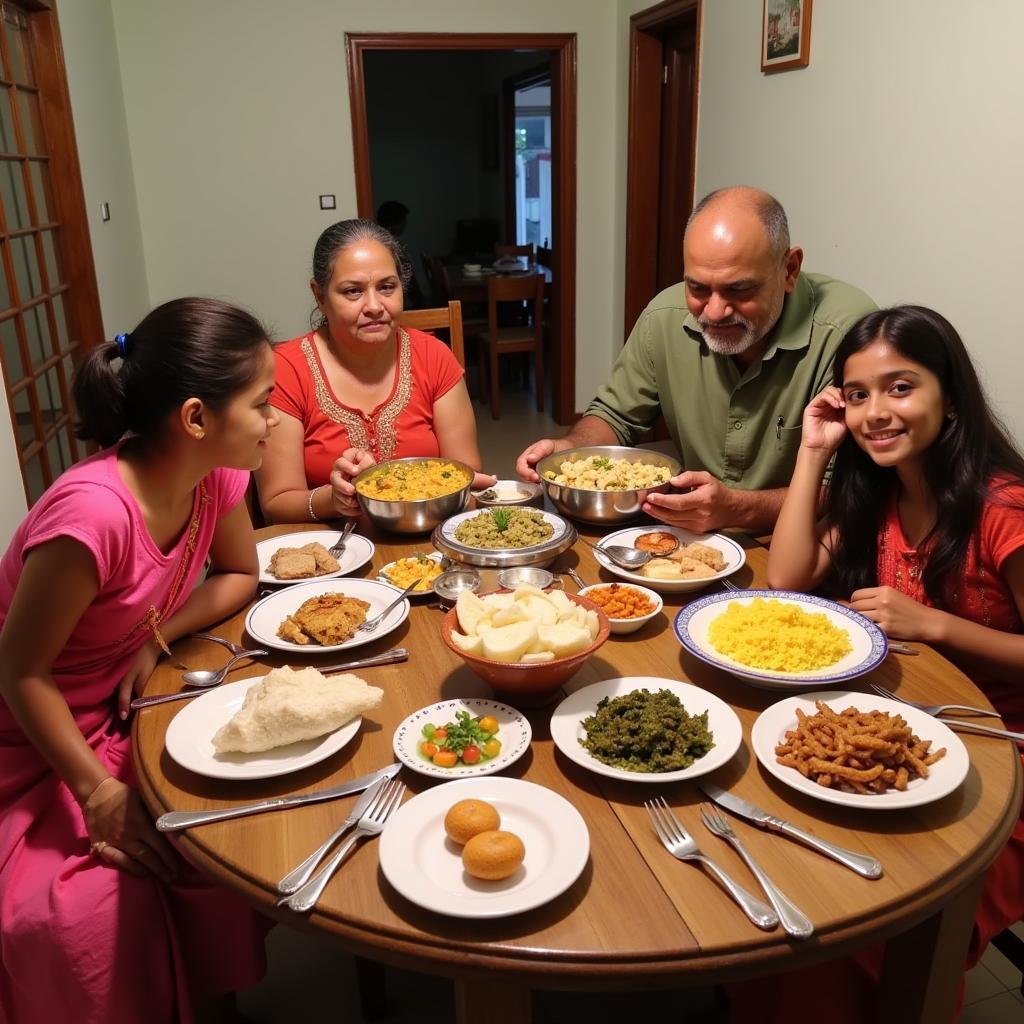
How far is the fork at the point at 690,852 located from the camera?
86 cm

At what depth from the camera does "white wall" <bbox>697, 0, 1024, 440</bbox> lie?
250 cm

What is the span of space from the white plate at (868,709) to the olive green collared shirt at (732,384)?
1013 millimetres

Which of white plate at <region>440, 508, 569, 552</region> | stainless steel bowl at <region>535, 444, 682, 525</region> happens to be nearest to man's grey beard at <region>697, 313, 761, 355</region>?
stainless steel bowl at <region>535, 444, 682, 525</region>

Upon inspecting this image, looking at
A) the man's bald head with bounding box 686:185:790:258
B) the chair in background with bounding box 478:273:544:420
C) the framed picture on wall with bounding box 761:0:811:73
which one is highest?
the framed picture on wall with bounding box 761:0:811:73

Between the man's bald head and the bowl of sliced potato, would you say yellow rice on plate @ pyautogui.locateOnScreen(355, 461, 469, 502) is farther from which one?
the man's bald head

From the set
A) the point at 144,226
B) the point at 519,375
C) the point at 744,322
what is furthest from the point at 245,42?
the point at 744,322

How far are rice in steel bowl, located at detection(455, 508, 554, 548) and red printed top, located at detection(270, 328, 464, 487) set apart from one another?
1.95 feet

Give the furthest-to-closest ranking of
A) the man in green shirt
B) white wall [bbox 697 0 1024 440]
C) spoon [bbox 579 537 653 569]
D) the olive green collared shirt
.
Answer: white wall [bbox 697 0 1024 440], the olive green collared shirt, the man in green shirt, spoon [bbox 579 537 653 569]

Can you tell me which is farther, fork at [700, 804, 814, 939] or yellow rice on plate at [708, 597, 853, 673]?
yellow rice on plate at [708, 597, 853, 673]

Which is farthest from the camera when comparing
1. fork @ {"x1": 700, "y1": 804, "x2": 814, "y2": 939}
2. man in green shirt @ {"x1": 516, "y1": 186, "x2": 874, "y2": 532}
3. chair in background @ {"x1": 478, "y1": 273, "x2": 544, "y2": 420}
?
chair in background @ {"x1": 478, "y1": 273, "x2": 544, "y2": 420}

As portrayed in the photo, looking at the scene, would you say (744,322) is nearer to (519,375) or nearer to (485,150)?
(519,375)

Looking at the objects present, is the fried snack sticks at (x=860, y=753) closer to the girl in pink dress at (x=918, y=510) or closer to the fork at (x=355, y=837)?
the girl in pink dress at (x=918, y=510)

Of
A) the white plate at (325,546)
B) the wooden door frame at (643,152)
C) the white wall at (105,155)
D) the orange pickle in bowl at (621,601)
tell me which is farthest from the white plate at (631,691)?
the wooden door frame at (643,152)

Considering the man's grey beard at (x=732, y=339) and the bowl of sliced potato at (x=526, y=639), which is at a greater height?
the man's grey beard at (x=732, y=339)
